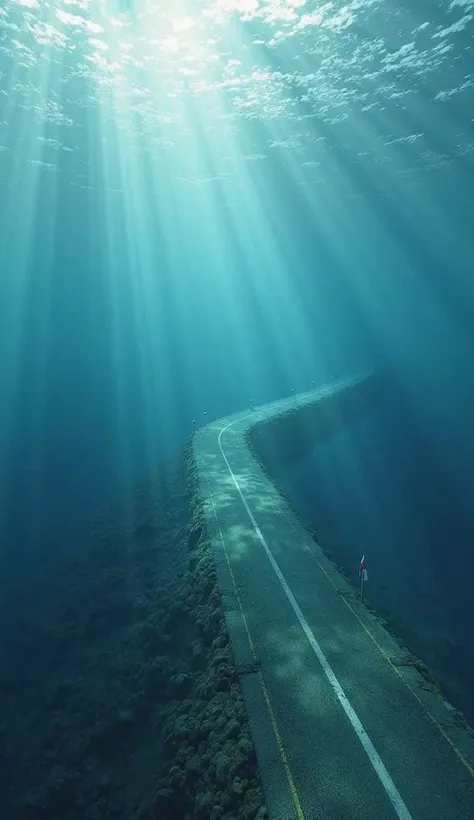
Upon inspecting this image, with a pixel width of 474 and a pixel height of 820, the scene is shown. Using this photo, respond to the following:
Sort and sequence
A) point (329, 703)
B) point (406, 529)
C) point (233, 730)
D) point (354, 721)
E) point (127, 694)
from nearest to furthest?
point (354, 721), point (233, 730), point (329, 703), point (127, 694), point (406, 529)

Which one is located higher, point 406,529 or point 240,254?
point 240,254

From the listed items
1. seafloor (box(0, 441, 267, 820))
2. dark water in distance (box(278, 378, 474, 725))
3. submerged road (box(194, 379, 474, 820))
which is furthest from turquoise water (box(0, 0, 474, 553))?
submerged road (box(194, 379, 474, 820))

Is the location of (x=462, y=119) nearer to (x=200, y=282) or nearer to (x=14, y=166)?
(x=14, y=166)

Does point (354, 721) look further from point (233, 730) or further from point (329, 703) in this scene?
point (233, 730)

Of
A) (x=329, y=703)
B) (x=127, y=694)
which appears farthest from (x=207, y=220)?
(x=329, y=703)

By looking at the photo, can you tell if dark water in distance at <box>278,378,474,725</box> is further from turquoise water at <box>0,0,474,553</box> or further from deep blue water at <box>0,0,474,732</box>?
turquoise water at <box>0,0,474,553</box>

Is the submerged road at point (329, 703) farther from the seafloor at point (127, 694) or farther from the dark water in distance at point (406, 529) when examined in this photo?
the dark water in distance at point (406, 529)
